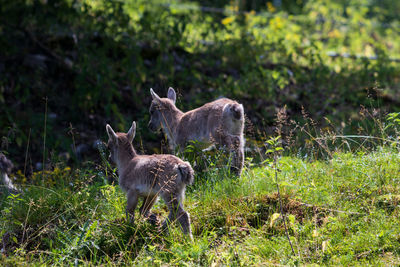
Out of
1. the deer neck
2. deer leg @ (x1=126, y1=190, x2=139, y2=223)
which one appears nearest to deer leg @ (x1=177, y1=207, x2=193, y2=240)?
deer leg @ (x1=126, y1=190, x2=139, y2=223)

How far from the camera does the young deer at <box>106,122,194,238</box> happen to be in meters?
5.59

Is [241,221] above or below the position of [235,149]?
below

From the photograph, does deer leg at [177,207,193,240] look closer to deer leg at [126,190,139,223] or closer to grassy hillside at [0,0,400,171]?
deer leg at [126,190,139,223]

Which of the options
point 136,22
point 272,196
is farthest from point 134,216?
point 136,22

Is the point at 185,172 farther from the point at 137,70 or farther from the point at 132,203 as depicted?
the point at 137,70

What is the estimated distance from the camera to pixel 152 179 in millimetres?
5785

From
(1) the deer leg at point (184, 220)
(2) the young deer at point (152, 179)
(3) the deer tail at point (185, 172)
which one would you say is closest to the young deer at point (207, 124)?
(2) the young deer at point (152, 179)

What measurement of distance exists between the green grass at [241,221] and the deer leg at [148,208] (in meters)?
0.19

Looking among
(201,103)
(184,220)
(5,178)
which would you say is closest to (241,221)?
(184,220)

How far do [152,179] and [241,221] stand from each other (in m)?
1.16

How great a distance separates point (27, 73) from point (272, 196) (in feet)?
25.1

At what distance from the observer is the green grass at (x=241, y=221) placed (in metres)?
5.20

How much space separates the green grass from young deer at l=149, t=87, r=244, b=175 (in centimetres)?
78

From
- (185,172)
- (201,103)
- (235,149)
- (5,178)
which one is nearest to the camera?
(185,172)
